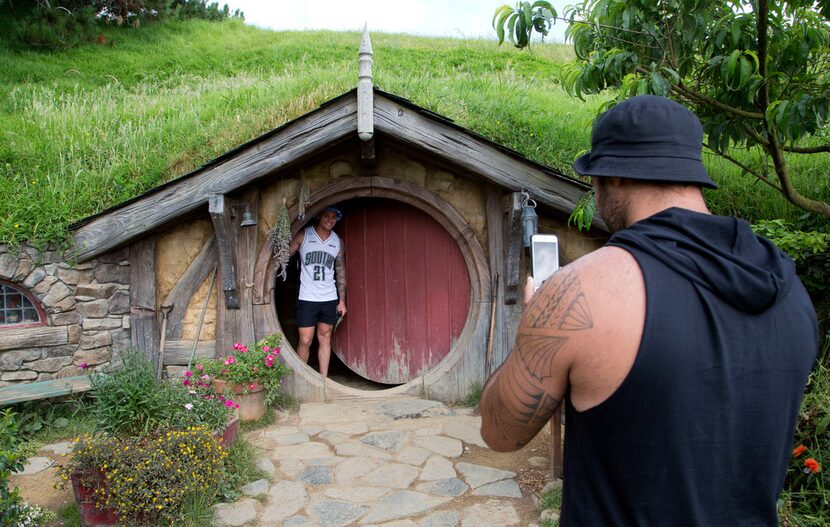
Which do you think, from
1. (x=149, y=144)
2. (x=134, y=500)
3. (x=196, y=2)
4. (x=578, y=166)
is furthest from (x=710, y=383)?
(x=196, y=2)

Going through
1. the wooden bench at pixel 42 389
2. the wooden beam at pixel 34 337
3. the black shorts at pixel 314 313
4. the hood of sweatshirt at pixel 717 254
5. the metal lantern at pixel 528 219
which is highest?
the metal lantern at pixel 528 219

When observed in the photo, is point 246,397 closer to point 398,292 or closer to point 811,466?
point 398,292

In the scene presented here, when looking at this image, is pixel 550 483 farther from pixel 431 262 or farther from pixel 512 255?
pixel 431 262

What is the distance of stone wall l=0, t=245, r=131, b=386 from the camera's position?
5684mm

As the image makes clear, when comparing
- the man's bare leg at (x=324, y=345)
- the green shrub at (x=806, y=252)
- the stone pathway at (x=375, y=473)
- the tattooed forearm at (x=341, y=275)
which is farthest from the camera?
the tattooed forearm at (x=341, y=275)

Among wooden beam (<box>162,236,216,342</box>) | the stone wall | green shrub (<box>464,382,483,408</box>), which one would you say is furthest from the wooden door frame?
the stone wall

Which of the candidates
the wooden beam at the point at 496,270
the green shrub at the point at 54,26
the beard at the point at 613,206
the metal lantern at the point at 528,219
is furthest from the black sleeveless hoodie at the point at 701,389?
the green shrub at the point at 54,26

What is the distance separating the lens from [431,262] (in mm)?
6836

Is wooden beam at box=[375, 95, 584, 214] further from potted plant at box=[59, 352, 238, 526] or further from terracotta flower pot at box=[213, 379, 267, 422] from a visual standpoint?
potted plant at box=[59, 352, 238, 526]

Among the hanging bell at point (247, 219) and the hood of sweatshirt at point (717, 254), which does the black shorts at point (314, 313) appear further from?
the hood of sweatshirt at point (717, 254)

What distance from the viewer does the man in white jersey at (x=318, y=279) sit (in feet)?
21.7

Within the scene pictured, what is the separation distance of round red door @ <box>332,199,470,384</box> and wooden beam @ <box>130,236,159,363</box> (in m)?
2.08

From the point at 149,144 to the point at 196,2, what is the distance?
13945 mm

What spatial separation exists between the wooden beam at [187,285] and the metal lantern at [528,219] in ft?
9.60
